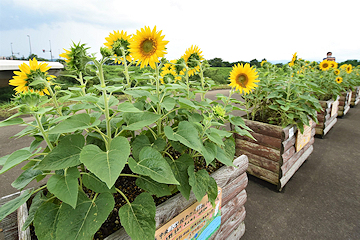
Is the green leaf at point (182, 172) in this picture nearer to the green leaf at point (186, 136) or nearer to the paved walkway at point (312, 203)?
the green leaf at point (186, 136)

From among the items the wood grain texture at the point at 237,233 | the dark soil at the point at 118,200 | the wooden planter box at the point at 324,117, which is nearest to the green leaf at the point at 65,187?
the dark soil at the point at 118,200

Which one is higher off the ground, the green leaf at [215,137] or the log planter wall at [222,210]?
the green leaf at [215,137]

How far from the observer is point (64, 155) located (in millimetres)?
532

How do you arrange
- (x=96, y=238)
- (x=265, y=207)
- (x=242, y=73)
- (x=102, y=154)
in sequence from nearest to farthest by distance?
(x=102, y=154)
(x=96, y=238)
(x=242, y=73)
(x=265, y=207)

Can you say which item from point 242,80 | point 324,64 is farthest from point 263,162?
point 324,64

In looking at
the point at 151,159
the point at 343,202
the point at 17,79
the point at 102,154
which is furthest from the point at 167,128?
the point at 343,202

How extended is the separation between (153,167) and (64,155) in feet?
0.80

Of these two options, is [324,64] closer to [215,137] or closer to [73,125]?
[215,137]

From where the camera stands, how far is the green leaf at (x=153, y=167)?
1.72 feet

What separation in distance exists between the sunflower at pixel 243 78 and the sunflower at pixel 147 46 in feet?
2.03

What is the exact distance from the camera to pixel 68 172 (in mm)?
530

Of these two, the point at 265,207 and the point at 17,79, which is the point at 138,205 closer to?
the point at 17,79

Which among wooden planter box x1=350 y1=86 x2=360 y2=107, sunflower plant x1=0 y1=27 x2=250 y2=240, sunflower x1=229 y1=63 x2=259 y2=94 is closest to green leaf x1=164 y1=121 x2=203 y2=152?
sunflower plant x1=0 y1=27 x2=250 y2=240

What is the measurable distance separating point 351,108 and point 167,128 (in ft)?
19.1
